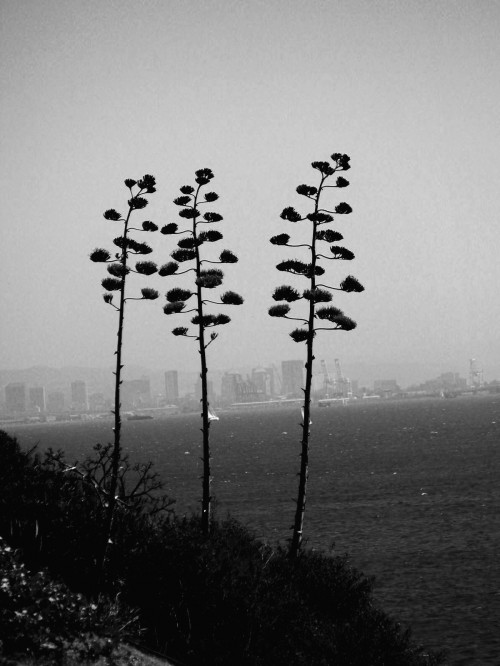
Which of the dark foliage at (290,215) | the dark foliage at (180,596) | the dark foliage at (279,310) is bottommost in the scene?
the dark foliage at (180,596)

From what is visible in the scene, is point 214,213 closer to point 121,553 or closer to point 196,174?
point 196,174

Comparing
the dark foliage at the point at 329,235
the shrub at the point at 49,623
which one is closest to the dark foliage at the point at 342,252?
the dark foliage at the point at 329,235

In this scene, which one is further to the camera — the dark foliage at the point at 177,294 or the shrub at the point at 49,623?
the dark foliage at the point at 177,294

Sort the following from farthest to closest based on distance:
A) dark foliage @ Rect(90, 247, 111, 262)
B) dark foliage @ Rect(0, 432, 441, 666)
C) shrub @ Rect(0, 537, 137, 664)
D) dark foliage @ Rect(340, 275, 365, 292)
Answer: dark foliage @ Rect(340, 275, 365, 292) → dark foliage @ Rect(90, 247, 111, 262) → dark foliage @ Rect(0, 432, 441, 666) → shrub @ Rect(0, 537, 137, 664)

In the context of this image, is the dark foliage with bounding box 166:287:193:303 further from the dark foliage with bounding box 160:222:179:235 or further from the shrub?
the shrub

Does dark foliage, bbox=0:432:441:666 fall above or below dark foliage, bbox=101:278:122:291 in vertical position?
below

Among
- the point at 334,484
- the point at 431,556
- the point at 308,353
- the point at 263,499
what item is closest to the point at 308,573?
the point at 308,353

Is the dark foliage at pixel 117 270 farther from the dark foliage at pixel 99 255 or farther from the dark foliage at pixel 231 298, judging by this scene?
the dark foliage at pixel 231 298

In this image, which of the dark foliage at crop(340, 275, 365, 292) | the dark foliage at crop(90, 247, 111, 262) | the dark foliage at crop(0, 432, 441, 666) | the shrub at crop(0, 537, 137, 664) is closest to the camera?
the shrub at crop(0, 537, 137, 664)

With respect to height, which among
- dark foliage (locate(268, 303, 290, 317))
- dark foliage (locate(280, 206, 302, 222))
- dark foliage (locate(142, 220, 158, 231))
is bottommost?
dark foliage (locate(268, 303, 290, 317))

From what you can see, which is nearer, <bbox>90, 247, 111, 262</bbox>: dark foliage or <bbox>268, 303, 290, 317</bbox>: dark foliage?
<bbox>90, 247, 111, 262</bbox>: dark foliage

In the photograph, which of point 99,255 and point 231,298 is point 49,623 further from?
point 231,298

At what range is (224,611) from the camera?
17234 millimetres

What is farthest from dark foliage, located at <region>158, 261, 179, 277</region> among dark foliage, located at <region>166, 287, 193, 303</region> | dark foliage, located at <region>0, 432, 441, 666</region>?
dark foliage, located at <region>0, 432, 441, 666</region>
